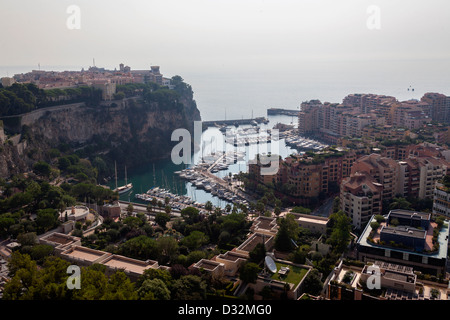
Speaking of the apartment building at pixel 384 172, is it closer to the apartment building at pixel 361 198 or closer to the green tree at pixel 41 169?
the apartment building at pixel 361 198

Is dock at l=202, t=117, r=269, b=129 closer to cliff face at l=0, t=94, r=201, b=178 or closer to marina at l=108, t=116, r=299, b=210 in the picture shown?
marina at l=108, t=116, r=299, b=210

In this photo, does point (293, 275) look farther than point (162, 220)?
No

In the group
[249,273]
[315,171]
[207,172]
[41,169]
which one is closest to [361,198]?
[315,171]

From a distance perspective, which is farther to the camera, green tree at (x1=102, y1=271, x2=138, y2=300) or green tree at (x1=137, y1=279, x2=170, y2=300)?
green tree at (x1=137, y1=279, x2=170, y2=300)

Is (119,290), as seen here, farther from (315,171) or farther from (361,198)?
(315,171)

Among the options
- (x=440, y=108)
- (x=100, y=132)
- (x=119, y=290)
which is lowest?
(x=119, y=290)

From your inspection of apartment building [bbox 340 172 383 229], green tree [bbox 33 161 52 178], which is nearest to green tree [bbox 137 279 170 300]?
apartment building [bbox 340 172 383 229]
